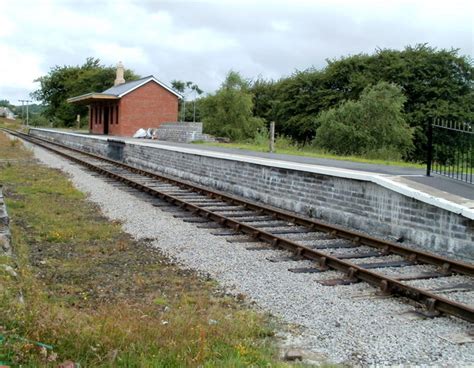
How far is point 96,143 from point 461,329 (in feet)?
104

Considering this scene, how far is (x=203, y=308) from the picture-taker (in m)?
5.69

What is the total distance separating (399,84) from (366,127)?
58.5 ft

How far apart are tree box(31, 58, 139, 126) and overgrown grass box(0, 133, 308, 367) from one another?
2680 inches

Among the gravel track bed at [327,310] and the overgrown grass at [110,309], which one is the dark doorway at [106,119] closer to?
the overgrown grass at [110,309]

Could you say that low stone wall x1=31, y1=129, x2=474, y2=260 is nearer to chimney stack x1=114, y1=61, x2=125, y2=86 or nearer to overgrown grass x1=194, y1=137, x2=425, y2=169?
overgrown grass x1=194, y1=137, x2=425, y2=169

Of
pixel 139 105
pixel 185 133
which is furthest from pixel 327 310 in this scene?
pixel 139 105

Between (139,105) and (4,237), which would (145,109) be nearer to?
(139,105)

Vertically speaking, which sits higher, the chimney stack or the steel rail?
the chimney stack

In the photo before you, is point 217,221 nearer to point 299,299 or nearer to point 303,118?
point 299,299

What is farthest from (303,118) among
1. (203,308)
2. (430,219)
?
(203,308)

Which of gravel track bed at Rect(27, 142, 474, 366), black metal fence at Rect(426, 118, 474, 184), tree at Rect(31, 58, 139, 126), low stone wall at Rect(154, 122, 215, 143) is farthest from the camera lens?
tree at Rect(31, 58, 139, 126)

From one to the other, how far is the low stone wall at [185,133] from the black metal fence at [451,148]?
A: 20674 millimetres

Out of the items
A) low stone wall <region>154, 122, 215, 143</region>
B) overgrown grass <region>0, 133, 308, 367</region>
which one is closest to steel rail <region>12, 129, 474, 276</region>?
overgrown grass <region>0, 133, 308, 367</region>

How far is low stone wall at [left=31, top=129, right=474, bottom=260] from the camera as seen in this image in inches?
330
